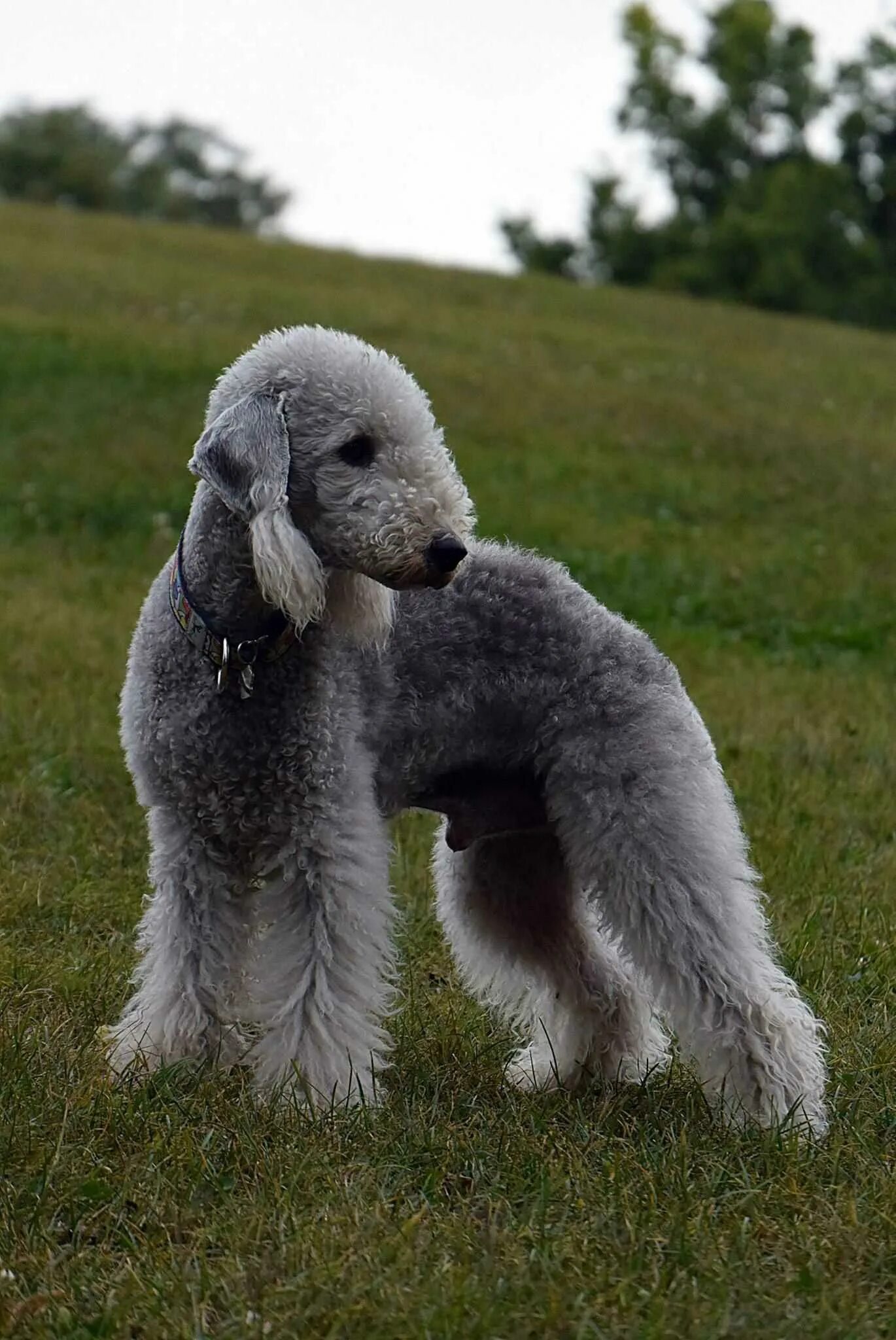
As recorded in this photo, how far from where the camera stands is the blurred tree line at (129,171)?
44781 mm

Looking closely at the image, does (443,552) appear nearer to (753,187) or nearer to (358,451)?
(358,451)

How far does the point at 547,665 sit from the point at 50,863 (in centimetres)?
221

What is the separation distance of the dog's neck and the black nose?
455 millimetres

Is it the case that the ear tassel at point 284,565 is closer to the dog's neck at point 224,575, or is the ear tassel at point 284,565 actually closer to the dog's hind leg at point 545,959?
the dog's neck at point 224,575

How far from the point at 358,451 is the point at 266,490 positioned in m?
0.25

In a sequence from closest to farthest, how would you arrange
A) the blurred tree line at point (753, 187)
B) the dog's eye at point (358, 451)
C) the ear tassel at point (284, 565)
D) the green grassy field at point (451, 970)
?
the green grassy field at point (451, 970) < the ear tassel at point (284, 565) < the dog's eye at point (358, 451) < the blurred tree line at point (753, 187)

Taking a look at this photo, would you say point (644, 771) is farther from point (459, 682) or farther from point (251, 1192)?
point (251, 1192)

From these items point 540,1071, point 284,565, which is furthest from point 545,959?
point 284,565

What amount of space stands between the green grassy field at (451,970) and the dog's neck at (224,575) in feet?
3.58

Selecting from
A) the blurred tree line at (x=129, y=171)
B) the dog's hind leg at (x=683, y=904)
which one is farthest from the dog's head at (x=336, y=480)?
the blurred tree line at (x=129, y=171)

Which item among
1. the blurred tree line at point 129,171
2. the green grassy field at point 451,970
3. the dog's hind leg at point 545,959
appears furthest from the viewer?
the blurred tree line at point 129,171

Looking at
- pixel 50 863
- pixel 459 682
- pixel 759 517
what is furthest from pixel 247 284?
pixel 459 682

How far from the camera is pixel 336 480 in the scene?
3771 mm

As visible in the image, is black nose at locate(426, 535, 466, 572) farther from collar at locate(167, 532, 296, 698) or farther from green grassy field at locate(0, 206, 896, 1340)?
green grassy field at locate(0, 206, 896, 1340)
